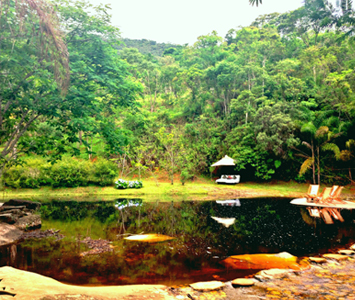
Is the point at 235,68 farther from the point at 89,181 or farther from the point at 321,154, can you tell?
the point at 89,181

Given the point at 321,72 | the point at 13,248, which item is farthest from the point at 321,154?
the point at 13,248

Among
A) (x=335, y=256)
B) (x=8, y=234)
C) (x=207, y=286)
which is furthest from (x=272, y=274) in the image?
(x=8, y=234)

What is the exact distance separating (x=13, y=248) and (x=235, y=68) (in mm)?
18994

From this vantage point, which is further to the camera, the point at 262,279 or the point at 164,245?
the point at 164,245

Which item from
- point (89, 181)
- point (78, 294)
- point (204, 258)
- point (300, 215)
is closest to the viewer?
point (78, 294)

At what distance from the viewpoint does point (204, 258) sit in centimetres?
442

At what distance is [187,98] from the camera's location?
24469mm

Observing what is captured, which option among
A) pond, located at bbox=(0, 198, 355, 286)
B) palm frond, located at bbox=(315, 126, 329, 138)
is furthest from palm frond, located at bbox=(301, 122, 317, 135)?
pond, located at bbox=(0, 198, 355, 286)

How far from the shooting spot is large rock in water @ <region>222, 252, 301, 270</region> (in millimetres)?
3953

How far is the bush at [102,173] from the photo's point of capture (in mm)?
16578

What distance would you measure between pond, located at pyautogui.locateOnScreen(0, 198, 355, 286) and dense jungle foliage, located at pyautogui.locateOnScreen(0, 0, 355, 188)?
7.08 ft

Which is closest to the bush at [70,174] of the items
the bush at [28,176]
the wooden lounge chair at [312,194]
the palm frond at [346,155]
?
the bush at [28,176]

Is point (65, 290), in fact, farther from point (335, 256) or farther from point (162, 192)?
point (162, 192)

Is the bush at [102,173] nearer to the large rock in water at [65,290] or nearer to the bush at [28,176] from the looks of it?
the bush at [28,176]
